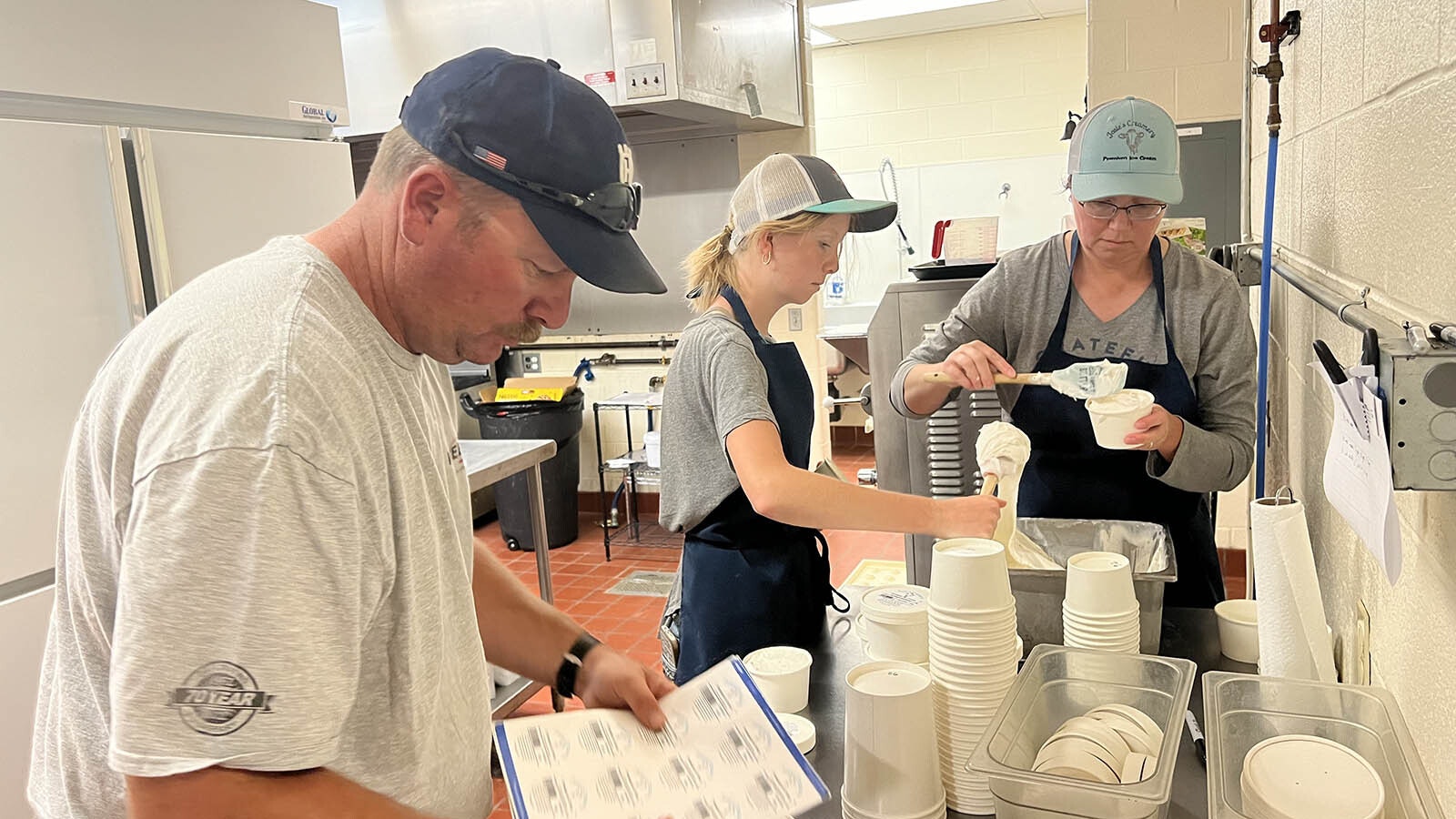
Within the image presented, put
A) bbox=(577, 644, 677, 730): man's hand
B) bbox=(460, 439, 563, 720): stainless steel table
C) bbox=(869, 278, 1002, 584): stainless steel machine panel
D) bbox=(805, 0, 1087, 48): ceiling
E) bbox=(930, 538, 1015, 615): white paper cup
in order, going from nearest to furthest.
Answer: bbox=(930, 538, 1015, 615): white paper cup
bbox=(577, 644, 677, 730): man's hand
bbox=(869, 278, 1002, 584): stainless steel machine panel
bbox=(460, 439, 563, 720): stainless steel table
bbox=(805, 0, 1087, 48): ceiling

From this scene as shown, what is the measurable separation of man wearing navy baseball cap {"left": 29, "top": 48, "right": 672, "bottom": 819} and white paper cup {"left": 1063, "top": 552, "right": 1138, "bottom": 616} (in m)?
0.63

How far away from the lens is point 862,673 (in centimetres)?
120

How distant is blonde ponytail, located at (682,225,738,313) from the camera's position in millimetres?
2059

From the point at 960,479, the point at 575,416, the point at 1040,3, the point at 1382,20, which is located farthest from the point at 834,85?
the point at 1382,20

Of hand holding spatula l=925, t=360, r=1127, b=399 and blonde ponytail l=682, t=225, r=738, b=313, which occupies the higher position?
blonde ponytail l=682, t=225, r=738, b=313

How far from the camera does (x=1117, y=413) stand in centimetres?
182

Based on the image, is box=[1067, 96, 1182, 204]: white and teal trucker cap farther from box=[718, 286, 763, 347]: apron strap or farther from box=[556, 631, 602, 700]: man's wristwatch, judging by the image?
box=[556, 631, 602, 700]: man's wristwatch

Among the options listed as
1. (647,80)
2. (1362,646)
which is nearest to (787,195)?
(1362,646)

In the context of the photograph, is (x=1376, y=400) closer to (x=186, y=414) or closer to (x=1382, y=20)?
(x=1382, y=20)

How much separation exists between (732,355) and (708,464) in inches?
9.3

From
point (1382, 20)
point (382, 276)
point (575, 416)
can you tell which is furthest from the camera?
point (575, 416)

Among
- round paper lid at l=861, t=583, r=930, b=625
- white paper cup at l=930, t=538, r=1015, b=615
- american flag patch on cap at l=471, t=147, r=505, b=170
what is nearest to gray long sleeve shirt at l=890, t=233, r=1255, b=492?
round paper lid at l=861, t=583, r=930, b=625

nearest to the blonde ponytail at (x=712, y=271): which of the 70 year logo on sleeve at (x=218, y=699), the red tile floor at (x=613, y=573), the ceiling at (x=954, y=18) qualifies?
the 70 year logo on sleeve at (x=218, y=699)

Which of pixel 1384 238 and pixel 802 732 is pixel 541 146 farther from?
pixel 1384 238
